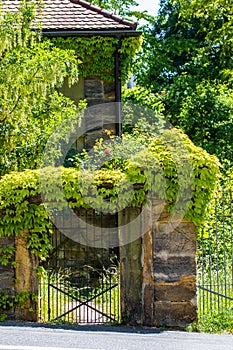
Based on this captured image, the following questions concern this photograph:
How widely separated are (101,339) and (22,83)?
4.24 meters

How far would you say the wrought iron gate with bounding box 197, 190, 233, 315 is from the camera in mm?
8234

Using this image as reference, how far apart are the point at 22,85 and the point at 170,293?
12.7 feet

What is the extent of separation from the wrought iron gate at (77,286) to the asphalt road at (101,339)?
466 mm

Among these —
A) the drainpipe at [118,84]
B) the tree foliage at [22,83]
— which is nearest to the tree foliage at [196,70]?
the drainpipe at [118,84]

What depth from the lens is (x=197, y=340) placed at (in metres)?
7.10

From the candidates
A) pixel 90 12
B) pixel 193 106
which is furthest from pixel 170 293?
pixel 193 106

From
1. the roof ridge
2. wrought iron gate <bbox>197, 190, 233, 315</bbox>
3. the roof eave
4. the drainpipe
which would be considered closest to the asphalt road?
wrought iron gate <bbox>197, 190, 233, 315</bbox>

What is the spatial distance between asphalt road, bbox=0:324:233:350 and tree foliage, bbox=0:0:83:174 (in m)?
3.22

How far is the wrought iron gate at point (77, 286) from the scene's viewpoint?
800 cm

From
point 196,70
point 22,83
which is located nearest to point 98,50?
point 22,83

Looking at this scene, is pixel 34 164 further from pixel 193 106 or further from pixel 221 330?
pixel 193 106

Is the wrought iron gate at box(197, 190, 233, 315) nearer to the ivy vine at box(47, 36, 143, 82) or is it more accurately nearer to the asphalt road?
the asphalt road

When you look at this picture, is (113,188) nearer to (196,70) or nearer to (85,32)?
(85,32)

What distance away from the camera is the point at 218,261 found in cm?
888
